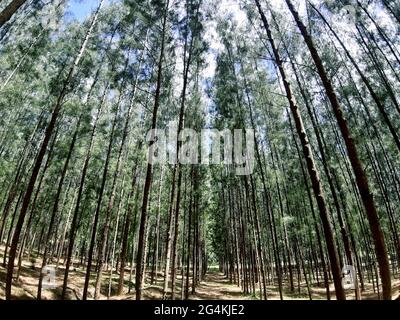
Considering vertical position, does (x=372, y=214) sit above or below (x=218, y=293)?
above

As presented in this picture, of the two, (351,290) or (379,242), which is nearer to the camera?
(379,242)

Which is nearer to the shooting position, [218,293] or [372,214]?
[372,214]

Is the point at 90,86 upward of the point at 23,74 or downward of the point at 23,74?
downward

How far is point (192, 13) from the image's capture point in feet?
39.4

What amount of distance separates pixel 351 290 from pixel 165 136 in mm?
15998

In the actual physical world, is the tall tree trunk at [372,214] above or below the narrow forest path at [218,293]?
above

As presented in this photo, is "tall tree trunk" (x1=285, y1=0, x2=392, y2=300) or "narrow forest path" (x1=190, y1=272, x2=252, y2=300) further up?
"tall tree trunk" (x1=285, y1=0, x2=392, y2=300)

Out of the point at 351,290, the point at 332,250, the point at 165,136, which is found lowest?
the point at 351,290

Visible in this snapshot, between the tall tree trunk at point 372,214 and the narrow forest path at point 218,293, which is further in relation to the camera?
the narrow forest path at point 218,293

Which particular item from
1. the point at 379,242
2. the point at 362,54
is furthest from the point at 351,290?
the point at 379,242

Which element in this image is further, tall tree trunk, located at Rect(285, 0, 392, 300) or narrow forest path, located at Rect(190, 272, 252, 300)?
narrow forest path, located at Rect(190, 272, 252, 300)

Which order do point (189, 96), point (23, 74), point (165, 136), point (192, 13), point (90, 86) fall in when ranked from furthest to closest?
point (23, 74)
point (165, 136)
point (189, 96)
point (90, 86)
point (192, 13)
